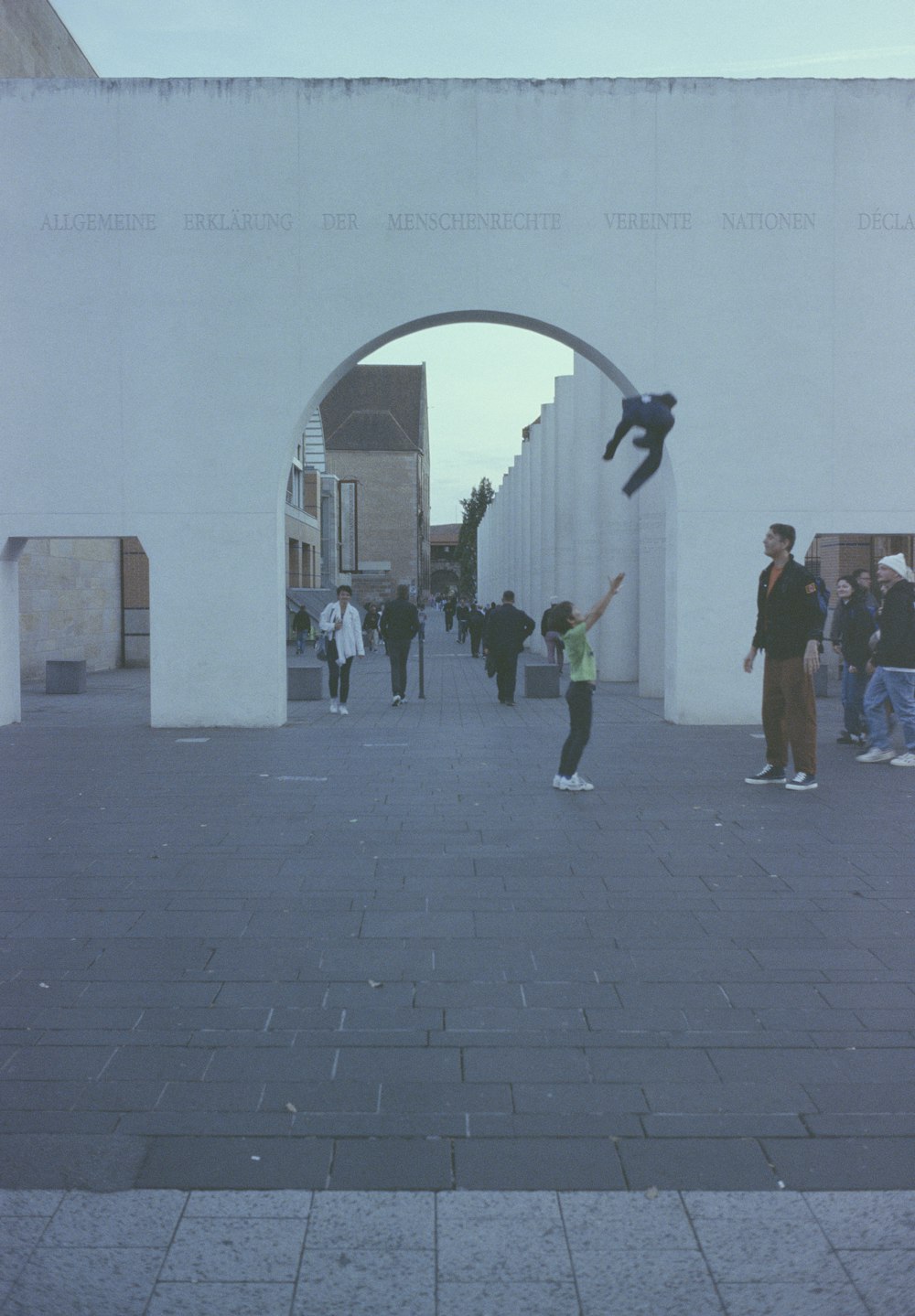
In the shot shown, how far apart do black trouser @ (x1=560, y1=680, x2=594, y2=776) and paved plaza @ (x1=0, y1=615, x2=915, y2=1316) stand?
2.40 ft

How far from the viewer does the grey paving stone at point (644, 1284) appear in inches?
109

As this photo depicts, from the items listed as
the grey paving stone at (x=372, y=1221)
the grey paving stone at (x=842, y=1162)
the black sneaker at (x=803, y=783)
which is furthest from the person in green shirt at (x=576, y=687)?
the grey paving stone at (x=372, y=1221)

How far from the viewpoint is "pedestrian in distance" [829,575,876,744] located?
39.8 ft

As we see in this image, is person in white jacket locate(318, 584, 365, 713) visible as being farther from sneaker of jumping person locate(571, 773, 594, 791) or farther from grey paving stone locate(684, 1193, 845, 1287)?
grey paving stone locate(684, 1193, 845, 1287)

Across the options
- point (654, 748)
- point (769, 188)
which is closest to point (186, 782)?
point (654, 748)

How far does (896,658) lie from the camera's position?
1106 centimetres

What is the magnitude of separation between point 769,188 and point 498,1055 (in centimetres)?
1173

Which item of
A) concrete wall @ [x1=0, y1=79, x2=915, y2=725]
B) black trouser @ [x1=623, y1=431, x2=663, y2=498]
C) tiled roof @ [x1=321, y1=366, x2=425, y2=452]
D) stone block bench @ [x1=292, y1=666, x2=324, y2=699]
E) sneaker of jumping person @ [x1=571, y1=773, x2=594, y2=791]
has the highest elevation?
tiled roof @ [x1=321, y1=366, x2=425, y2=452]

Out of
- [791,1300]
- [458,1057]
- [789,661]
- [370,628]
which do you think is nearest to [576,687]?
[789,661]

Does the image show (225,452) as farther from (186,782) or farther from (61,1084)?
(61,1084)

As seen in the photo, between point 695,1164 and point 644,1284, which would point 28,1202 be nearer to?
point 644,1284

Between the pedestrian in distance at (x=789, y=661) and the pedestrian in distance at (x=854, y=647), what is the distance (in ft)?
7.91

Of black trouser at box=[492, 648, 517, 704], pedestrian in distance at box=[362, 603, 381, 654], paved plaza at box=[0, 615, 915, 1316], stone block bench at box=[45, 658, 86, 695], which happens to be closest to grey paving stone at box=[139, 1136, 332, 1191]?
paved plaza at box=[0, 615, 915, 1316]

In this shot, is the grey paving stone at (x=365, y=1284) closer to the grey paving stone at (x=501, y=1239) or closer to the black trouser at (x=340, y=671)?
the grey paving stone at (x=501, y=1239)
